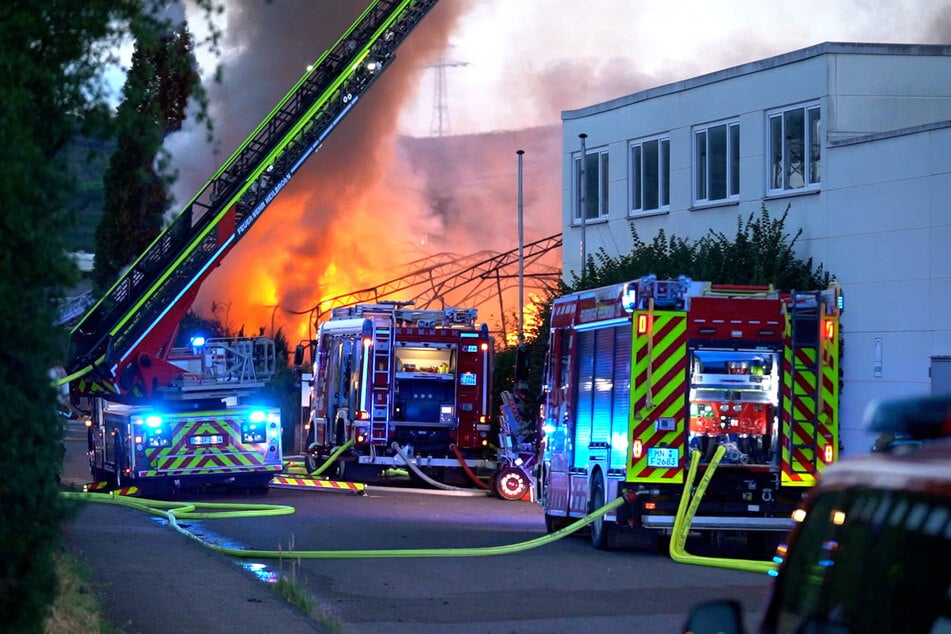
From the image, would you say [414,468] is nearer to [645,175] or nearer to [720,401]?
[645,175]

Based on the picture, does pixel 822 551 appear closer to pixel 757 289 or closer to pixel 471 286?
pixel 757 289

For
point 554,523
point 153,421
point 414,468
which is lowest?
point 554,523

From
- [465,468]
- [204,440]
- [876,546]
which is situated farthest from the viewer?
[465,468]

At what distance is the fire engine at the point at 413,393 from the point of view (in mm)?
26188

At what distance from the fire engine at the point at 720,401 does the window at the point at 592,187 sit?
13961 millimetres

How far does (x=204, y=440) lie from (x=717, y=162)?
10.2m

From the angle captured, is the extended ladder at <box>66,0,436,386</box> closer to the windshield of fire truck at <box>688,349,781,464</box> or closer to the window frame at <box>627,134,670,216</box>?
the window frame at <box>627,134,670,216</box>

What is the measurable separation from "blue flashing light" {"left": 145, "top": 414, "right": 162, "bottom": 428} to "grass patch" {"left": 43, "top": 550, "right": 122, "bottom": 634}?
11928 millimetres

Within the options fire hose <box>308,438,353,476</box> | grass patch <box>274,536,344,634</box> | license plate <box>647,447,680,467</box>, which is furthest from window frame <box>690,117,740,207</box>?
grass patch <box>274,536,344,634</box>

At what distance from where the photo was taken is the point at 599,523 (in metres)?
16.3

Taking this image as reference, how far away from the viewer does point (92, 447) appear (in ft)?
83.2

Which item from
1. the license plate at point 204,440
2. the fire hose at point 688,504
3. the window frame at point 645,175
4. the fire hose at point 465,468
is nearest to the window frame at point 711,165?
the window frame at point 645,175

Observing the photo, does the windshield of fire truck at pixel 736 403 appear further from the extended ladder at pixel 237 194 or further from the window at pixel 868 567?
the window at pixel 868 567

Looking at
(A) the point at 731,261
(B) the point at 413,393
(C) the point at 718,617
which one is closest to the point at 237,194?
(B) the point at 413,393
